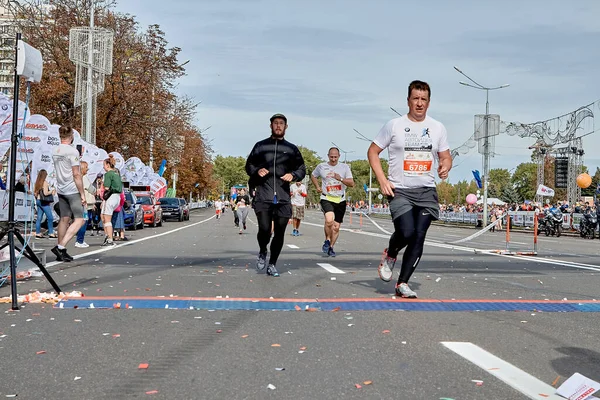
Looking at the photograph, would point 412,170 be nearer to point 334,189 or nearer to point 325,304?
point 325,304

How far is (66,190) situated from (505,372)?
7.90 meters

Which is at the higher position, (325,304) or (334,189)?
(334,189)

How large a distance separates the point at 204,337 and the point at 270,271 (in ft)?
13.2

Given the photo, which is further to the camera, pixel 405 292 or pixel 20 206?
pixel 20 206

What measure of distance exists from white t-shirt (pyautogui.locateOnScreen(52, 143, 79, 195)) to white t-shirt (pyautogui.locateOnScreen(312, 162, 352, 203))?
170 inches

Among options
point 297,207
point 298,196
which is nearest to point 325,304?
point 297,207

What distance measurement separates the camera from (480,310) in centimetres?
618

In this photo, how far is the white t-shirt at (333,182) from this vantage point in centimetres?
1258

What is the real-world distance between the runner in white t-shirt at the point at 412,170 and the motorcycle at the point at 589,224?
988 inches

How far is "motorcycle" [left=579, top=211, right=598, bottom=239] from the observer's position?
29.9 m

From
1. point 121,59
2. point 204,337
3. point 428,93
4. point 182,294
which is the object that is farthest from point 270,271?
point 121,59

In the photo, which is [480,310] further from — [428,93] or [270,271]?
[270,271]

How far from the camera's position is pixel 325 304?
248 inches

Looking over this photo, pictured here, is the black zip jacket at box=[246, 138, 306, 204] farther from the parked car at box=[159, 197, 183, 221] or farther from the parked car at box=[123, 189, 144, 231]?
the parked car at box=[159, 197, 183, 221]
